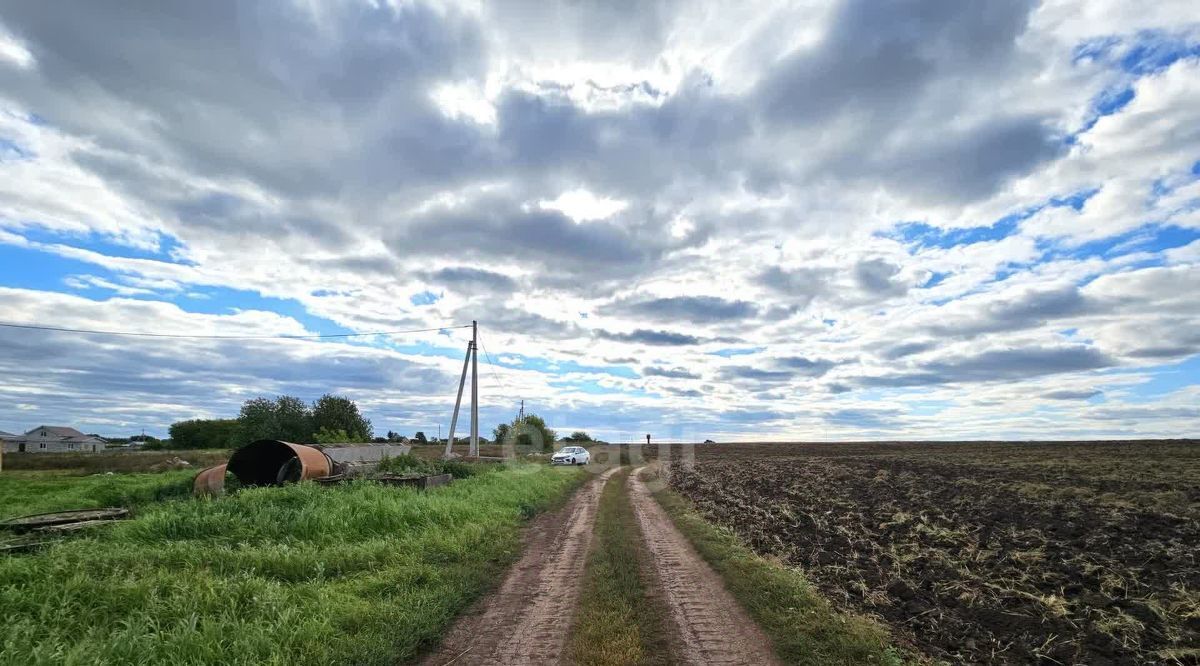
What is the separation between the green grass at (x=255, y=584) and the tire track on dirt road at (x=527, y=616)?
0.31m

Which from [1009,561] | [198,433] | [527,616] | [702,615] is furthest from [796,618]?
[198,433]

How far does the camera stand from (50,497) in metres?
19.3

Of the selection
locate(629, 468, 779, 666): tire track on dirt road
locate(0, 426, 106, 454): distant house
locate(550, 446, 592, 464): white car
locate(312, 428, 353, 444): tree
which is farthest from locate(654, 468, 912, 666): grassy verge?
locate(0, 426, 106, 454): distant house

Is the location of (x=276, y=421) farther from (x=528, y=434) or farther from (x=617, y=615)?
(x=617, y=615)

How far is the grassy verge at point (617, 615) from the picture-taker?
6.13 m

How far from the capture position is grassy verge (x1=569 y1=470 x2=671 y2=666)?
613 cm

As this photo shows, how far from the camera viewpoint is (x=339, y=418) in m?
61.4

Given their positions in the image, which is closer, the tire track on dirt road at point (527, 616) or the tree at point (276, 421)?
the tire track on dirt road at point (527, 616)

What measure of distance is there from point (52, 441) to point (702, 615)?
5089 inches

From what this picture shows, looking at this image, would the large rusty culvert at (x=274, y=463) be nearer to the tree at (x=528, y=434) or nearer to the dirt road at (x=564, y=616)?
the dirt road at (x=564, y=616)

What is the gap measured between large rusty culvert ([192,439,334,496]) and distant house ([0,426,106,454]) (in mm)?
98376

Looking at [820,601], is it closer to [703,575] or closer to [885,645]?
[885,645]

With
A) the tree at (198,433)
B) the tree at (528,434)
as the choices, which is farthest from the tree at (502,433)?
the tree at (198,433)

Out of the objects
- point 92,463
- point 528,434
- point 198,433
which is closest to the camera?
point 92,463
